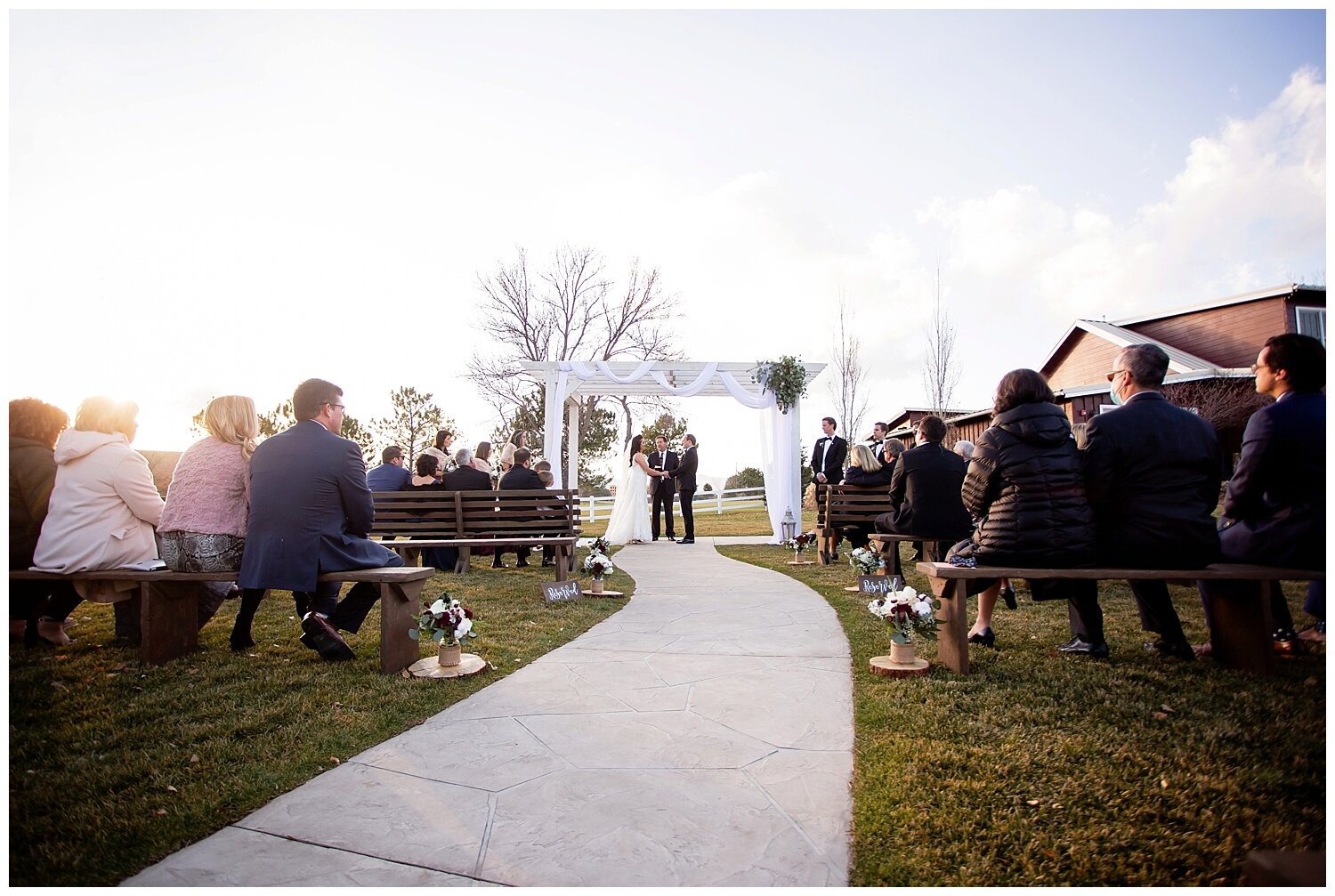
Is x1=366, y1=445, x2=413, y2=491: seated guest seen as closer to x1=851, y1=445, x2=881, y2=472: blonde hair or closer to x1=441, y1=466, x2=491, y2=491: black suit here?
x1=441, y1=466, x2=491, y2=491: black suit

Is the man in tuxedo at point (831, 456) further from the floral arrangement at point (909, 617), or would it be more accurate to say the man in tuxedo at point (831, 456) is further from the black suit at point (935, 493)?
the floral arrangement at point (909, 617)

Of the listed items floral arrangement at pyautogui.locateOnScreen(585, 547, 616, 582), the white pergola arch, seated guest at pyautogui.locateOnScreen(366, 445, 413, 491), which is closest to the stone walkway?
floral arrangement at pyautogui.locateOnScreen(585, 547, 616, 582)

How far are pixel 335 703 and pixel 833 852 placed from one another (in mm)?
2425

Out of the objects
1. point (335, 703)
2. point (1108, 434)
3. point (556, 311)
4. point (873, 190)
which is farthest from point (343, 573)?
point (556, 311)

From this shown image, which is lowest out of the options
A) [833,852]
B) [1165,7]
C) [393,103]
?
[833,852]

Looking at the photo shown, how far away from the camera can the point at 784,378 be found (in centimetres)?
1332

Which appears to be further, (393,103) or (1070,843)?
(393,103)

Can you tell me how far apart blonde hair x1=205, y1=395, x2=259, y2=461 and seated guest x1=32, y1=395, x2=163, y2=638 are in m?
0.40

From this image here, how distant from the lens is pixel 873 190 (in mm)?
3412

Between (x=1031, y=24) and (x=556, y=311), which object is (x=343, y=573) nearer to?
(x=1031, y=24)

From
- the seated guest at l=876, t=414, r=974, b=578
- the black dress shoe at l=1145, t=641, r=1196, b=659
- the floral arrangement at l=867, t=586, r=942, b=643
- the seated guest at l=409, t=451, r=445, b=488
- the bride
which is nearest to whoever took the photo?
the black dress shoe at l=1145, t=641, r=1196, b=659

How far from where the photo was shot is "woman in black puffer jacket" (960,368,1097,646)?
371 centimetres

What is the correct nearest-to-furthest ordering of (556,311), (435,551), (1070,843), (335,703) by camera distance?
1. (1070,843)
2. (335,703)
3. (435,551)
4. (556,311)

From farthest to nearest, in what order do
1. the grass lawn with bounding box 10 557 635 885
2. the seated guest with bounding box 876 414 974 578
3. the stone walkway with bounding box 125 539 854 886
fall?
the seated guest with bounding box 876 414 974 578 → the grass lawn with bounding box 10 557 635 885 → the stone walkway with bounding box 125 539 854 886
